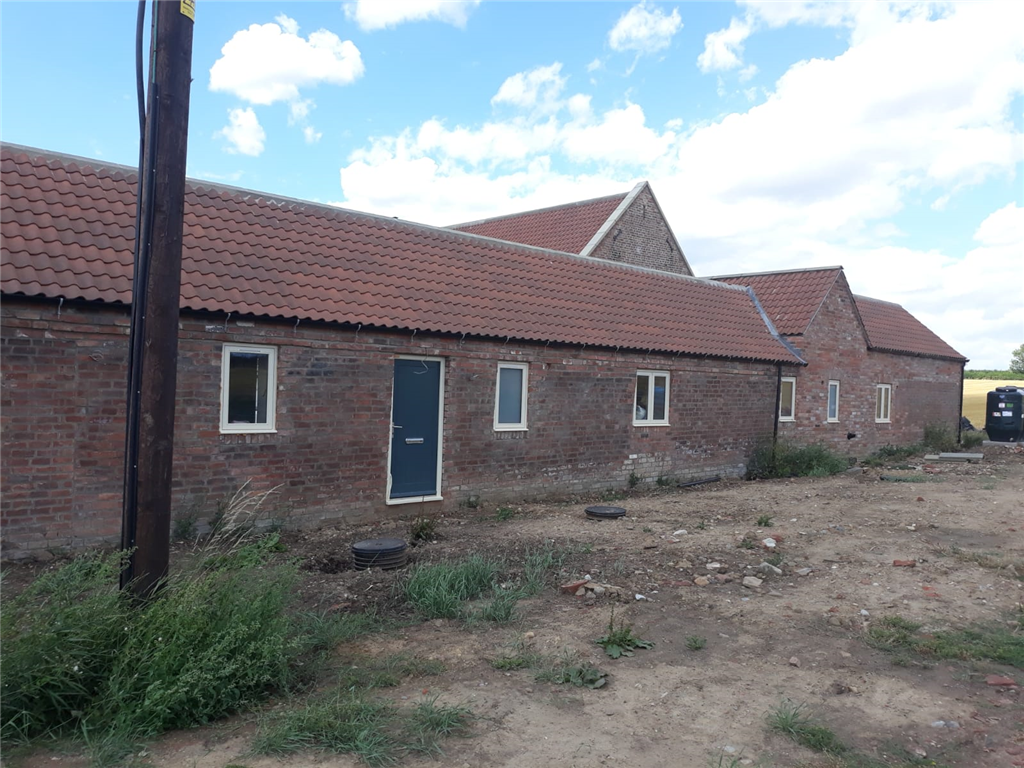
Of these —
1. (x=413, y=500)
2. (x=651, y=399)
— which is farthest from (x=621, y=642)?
(x=651, y=399)

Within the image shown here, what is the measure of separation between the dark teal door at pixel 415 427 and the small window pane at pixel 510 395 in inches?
52.6

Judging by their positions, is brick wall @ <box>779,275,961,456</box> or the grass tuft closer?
the grass tuft

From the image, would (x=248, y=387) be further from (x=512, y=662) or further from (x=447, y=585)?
(x=512, y=662)

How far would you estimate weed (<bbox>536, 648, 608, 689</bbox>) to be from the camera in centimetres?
514

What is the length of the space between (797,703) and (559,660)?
167 centimetres

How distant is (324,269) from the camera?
430 inches

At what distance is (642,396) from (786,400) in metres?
6.43

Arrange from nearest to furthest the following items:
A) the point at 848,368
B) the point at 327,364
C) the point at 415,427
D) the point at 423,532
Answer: the point at 423,532 → the point at 327,364 → the point at 415,427 → the point at 848,368

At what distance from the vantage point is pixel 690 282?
18.7 meters

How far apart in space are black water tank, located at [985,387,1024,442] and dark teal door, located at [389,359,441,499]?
2663cm

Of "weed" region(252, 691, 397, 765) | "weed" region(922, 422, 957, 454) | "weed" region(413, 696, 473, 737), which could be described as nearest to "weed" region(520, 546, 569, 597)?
"weed" region(413, 696, 473, 737)

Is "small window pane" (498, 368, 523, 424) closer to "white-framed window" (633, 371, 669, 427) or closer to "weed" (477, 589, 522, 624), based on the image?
"white-framed window" (633, 371, 669, 427)

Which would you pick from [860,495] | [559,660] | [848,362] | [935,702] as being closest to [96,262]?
[559,660]

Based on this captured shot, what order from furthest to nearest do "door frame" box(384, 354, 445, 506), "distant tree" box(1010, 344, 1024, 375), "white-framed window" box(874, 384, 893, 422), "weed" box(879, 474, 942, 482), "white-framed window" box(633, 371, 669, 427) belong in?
"distant tree" box(1010, 344, 1024, 375) → "white-framed window" box(874, 384, 893, 422) → "weed" box(879, 474, 942, 482) → "white-framed window" box(633, 371, 669, 427) → "door frame" box(384, 354, 445, 506)
